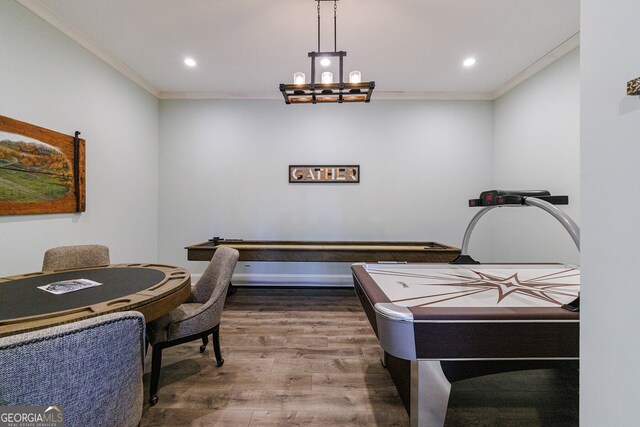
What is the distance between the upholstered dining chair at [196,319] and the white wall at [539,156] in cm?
358

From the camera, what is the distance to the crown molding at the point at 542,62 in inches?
110

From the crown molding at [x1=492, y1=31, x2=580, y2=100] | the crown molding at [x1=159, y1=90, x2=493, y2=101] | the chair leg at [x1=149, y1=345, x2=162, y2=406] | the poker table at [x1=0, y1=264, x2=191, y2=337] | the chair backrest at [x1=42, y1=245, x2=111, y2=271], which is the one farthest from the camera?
the crown molding at [x1=159, y1=90, x2=493, y2=101]

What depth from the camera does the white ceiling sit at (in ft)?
7.79

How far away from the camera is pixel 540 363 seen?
1236 mm

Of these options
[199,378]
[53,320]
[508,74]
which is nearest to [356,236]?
[199,378]

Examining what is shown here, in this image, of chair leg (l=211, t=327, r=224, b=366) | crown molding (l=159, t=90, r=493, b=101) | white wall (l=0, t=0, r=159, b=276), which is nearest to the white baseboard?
white wall (l=0, t=0, r=159, b=276)

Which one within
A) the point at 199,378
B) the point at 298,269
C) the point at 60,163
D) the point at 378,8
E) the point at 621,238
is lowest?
the point at 199,378

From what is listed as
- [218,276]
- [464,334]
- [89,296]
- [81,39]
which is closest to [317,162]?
[218,276]

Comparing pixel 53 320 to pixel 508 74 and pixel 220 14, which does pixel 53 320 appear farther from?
pixel 508 74

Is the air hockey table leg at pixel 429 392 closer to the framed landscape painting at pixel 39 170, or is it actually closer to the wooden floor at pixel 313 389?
the wooden floor at pixel 313 389

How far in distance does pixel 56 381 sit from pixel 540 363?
1.87 meters

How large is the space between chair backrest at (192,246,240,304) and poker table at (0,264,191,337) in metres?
0.26

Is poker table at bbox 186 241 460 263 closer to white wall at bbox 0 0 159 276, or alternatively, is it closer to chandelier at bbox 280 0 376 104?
white wall at bbox 0 0 159 276

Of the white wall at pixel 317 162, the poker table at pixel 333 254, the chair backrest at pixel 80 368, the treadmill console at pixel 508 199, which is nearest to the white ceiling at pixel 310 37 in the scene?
the white wall at pixel 317 162
